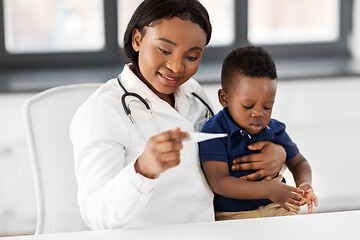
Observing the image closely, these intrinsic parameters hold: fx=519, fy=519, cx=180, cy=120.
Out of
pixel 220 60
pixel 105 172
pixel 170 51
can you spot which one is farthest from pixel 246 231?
pixel 220 60

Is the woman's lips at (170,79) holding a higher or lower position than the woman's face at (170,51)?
lower

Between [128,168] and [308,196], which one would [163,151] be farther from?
[308,196]

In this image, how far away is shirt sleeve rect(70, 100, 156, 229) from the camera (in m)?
1.06

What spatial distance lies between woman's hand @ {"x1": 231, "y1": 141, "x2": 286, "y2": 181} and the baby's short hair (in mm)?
187

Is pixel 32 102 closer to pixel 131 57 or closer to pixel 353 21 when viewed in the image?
pixel 131 57

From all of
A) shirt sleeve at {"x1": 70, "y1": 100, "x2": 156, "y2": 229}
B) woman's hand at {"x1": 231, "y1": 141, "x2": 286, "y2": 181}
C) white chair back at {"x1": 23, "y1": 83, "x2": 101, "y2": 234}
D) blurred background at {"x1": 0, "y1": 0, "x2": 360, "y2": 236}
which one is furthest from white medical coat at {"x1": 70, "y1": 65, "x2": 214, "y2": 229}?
blurred background at {"x1": 0, "y1": 0, "x2": 360, "y2": 236}

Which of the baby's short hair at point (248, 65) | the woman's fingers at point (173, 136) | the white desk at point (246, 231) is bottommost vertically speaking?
the white desk at point (246, 231)

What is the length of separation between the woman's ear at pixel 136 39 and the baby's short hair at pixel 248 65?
0.24 m

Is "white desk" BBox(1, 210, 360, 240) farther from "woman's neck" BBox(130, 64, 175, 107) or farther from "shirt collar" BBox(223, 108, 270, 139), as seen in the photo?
"woman's neck" BBox(130, 64, 175, 107)

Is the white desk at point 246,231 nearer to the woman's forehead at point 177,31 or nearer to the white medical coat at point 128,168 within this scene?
the white medical coat at point 128,168

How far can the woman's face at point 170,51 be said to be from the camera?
1213mm

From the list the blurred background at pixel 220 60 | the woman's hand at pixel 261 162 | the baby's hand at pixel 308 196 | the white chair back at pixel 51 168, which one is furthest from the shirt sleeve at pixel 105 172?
the blurred background at pixel 220 60

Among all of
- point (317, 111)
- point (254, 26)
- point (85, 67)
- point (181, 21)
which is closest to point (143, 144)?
point (181, 21)

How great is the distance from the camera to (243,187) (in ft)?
4.22
